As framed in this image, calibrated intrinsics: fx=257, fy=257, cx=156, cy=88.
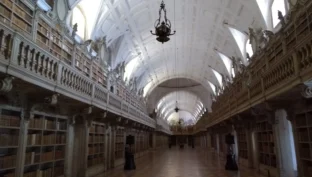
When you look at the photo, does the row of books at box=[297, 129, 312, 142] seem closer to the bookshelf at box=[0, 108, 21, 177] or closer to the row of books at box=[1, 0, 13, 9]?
the bookshelf at box=[0, 108, 21, 177]

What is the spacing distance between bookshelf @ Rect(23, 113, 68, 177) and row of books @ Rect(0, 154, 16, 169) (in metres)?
0.55

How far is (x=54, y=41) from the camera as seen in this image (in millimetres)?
9117

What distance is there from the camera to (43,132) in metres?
7.80

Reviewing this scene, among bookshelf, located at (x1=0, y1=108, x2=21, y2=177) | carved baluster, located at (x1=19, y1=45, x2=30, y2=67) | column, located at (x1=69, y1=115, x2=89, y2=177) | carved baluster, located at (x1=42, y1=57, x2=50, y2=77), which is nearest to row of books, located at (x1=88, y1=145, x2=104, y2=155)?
column, located at (x1=69, y1=115, x2=89, y2=177)

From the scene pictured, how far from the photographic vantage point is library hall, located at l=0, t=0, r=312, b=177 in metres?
6.00

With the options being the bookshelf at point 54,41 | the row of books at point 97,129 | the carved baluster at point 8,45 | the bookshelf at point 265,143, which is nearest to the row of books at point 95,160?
the row of books at point 97,129

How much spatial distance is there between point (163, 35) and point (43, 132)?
4.71 meters

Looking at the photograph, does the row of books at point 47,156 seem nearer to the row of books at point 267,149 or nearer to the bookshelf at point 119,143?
the bookshelf at point 119,143

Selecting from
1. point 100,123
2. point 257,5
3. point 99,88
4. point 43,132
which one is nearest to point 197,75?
point 257,5

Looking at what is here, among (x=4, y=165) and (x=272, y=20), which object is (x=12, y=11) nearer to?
(x=4, y=165)

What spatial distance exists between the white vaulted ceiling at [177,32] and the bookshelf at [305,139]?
262 inches

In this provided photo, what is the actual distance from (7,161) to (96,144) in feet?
20.3

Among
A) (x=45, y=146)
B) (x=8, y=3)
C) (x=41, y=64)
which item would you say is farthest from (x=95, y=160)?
(x=8, y=3)

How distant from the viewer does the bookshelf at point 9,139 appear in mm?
5941
